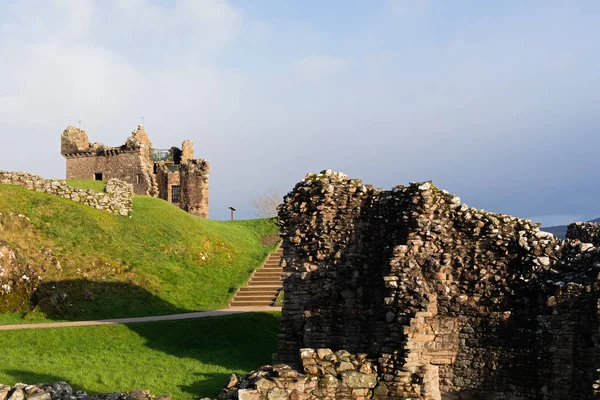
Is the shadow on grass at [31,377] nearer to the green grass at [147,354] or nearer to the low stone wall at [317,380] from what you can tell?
the green grass at [147,354]

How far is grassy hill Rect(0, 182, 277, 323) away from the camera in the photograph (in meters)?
28.4

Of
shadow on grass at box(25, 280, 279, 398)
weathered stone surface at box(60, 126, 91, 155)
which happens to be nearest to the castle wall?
weathered stone surface at box(60, 126, 91, 155)

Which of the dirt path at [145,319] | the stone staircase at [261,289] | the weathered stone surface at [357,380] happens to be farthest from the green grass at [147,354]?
the weathered stone surface at [357,380]

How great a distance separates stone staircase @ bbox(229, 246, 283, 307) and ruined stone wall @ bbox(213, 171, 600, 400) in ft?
42.7

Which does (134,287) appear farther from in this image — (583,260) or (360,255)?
(583,260)

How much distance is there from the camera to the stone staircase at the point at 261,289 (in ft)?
105

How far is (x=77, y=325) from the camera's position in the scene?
2412 cm

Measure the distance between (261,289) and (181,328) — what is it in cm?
990

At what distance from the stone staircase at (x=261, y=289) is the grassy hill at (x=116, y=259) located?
0.64 m

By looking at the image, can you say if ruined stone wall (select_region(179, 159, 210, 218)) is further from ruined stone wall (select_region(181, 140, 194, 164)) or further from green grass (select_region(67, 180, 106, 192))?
green grass (select_region(67, 180, 106, 192))

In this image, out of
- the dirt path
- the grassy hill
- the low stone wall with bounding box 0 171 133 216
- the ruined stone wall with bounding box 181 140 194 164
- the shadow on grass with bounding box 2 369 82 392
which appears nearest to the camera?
the shadow on grass with bounding box 2 369 82 392

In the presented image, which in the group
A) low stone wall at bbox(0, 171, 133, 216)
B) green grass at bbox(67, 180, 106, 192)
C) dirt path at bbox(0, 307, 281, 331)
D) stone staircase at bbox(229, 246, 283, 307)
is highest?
green grass at bbox(67, 180, 106, 192)

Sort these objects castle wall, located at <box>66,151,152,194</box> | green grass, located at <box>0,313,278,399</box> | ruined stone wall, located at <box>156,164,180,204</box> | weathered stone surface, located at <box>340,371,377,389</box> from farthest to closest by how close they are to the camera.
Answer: ruined stone wall, located at <box>156,164,180,204</box> → castle wall, located at <box>66,151,152,194</box> → green grass, located at <box>0,313,278,399</box> → weathered stone surface, located at <box>340,371,377,389</box>

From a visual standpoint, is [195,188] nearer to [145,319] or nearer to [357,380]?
[145,319]
